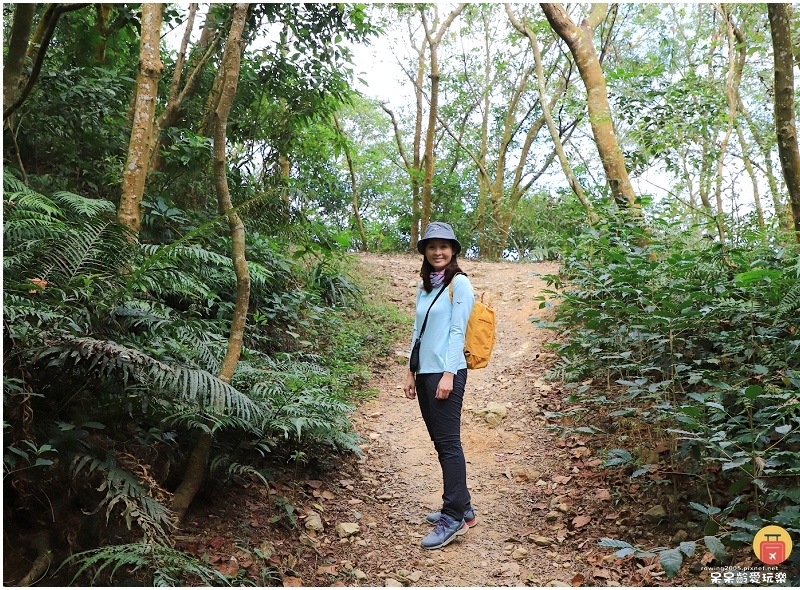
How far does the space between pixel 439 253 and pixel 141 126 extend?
2.89 metres

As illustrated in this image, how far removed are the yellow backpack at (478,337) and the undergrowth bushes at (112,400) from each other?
1.42m

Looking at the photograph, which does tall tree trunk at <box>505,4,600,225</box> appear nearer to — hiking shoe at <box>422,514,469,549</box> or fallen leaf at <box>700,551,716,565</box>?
hiking shoe at <box>422,514,469,549</box>

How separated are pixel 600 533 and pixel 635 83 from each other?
6.83 m

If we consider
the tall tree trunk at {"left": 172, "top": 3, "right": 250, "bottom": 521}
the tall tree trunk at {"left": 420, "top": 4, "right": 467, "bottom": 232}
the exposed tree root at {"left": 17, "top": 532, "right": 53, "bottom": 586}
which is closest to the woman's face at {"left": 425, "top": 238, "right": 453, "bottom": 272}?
the tall tree trunk at {"left": 172, "top": 3, "right": 250, "bottom": 521}

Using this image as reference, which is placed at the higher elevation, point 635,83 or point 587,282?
point 635,83

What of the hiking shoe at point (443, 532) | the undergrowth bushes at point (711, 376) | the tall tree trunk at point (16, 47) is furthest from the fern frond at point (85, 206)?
the undergrowth bushes at point (711, 376)

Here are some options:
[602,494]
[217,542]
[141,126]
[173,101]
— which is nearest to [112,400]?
[217,542]

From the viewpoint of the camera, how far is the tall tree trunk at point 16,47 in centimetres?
362

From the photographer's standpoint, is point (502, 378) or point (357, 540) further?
point (502, 378)

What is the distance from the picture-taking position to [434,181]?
65.2 feet

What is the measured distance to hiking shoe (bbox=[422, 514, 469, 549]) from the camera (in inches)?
164

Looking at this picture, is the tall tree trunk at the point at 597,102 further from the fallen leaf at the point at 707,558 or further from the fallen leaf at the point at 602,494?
the fallen leaf at the point at 707,558

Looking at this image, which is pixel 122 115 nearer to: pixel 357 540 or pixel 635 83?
pixel 357 540

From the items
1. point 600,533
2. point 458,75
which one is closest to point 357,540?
point 600,533
